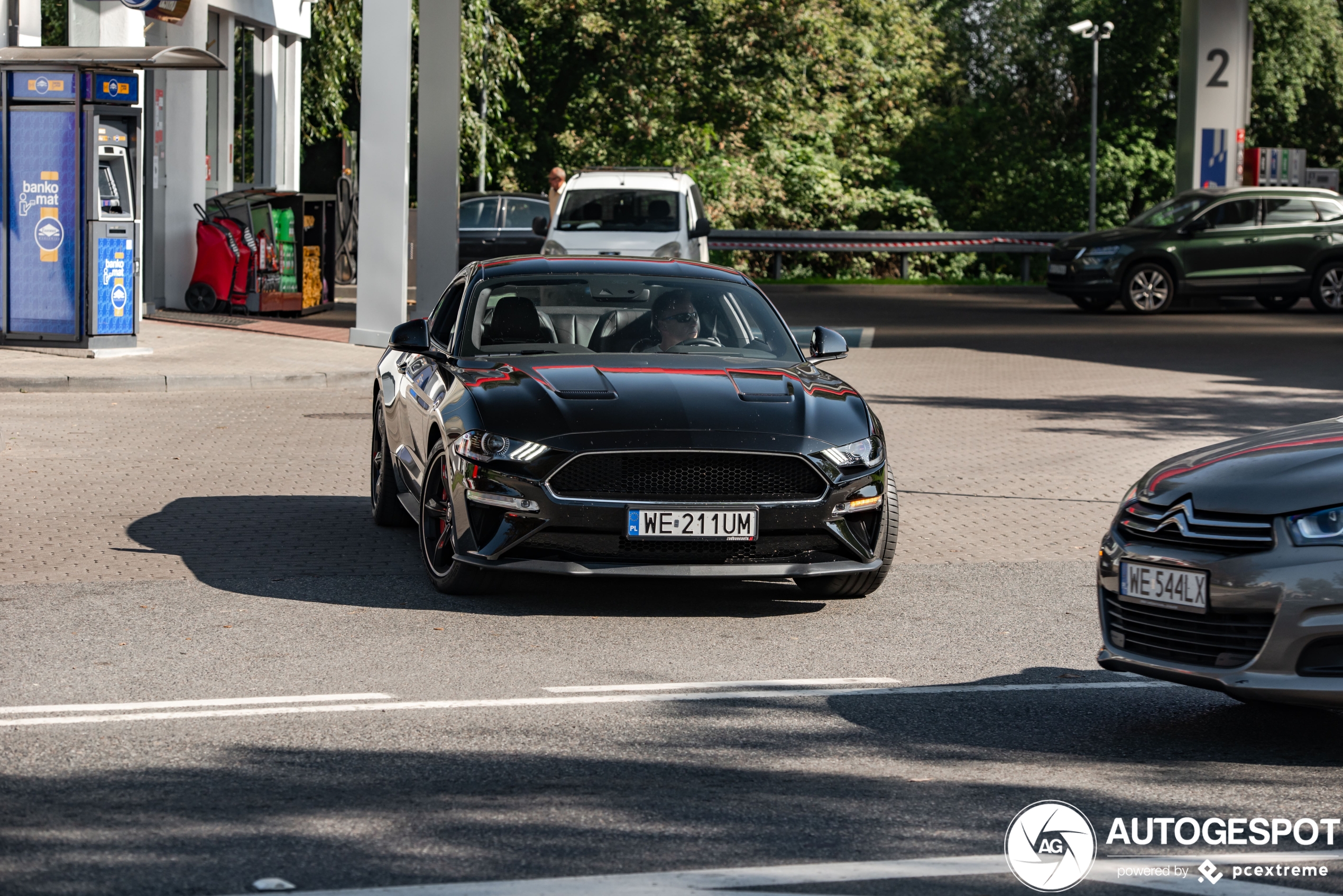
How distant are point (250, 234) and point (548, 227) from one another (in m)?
3.92

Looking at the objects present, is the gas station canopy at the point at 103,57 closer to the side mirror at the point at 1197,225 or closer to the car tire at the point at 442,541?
the car tire at the point at 442,541

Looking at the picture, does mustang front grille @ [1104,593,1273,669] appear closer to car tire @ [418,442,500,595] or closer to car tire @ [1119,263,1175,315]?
car tire @ [418,442,500,595]

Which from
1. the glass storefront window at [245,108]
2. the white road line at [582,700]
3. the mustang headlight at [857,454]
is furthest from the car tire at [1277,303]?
the white road line at [582,700]

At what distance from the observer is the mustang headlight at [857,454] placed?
7.56 metres

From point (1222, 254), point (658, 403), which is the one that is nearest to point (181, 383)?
point (658, 403)

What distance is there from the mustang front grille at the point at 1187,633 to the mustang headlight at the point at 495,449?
2498mm

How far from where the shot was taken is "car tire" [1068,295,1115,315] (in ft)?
91.6

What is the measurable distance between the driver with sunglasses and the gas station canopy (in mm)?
10623

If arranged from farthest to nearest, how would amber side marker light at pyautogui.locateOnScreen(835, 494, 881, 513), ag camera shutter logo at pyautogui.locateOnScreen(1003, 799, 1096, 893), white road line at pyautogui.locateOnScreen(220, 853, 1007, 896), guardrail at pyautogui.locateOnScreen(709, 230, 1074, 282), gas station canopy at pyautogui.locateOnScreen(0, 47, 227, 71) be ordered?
Answer: guardrail at pyautogui.locateOnScreen(709, 230, 1074, 282) < gas station canopy at pyautogui.locateOnScreen(0, 47, 227, 71) < amber side marker light at pyautogui.locateOnScreen(835, 494, 881, 513) < ag camera shutter logo at pyautogui.locateOnScreen(1003, 799, 1096, 893) < white road line at pyautogui.locateOnScreen(220, 853, 1007, 896)

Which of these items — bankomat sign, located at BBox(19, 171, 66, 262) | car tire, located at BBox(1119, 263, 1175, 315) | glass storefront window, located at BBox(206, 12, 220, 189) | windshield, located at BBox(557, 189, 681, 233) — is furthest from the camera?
car tire, located at BBox(1119, 263, 1175, 315)

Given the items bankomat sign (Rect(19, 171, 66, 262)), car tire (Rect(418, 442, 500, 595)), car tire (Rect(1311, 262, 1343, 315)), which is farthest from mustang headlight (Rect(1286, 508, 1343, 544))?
car tire (Rect(1311, 262, 1343, 315))

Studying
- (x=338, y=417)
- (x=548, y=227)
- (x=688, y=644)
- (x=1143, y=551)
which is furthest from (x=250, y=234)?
(x=1143, y=551)

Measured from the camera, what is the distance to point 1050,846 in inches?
182

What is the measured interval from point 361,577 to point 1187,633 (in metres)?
4.13
